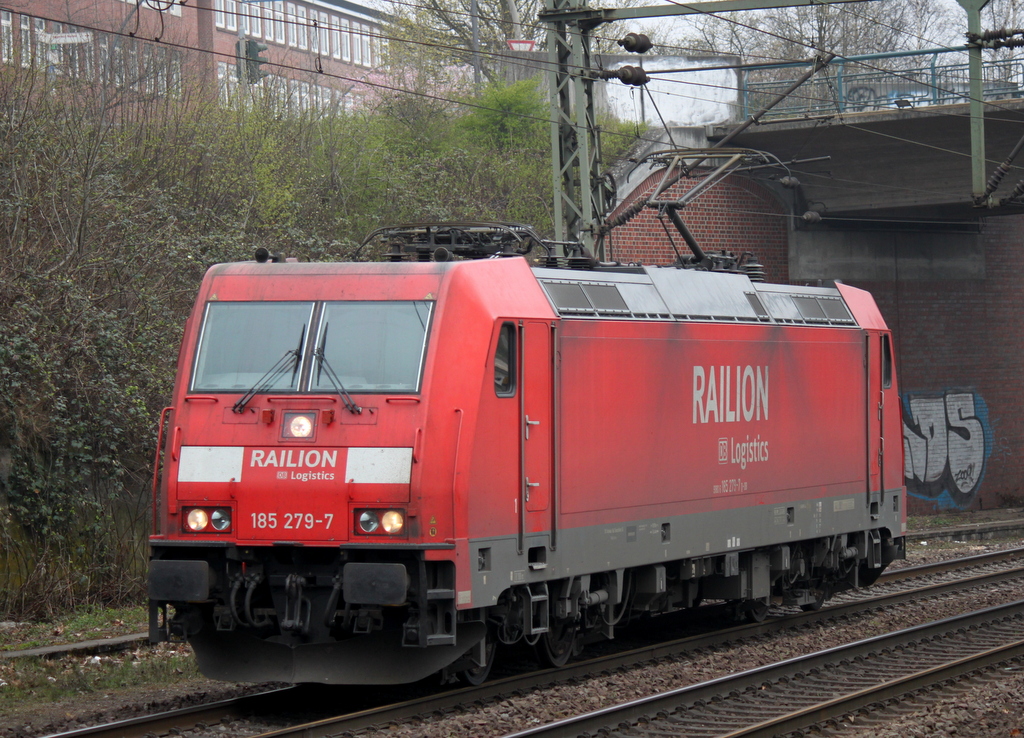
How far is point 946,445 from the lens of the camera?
28.5 meters

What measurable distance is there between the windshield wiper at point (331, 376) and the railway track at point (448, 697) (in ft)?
6.34

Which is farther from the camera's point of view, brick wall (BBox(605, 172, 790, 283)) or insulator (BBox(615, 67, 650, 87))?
brick wall (BBox(605, 172, 790, 283))

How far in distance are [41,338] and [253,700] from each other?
557 cm

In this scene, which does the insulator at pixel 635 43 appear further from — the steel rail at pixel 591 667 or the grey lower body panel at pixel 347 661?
the grey lower body panel at pixel 347 661

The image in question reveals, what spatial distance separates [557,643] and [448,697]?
163 cm

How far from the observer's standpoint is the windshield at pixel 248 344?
911 cm

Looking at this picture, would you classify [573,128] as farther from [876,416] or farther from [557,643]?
[557,643]

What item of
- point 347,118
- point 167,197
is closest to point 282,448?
point 167,197

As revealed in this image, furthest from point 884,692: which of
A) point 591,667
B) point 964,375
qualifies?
point 964,375

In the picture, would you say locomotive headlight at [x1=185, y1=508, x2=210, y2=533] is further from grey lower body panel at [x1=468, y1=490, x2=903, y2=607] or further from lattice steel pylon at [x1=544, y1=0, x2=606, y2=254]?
lattice steel pylon at [x1=544, y1=0, x2=606, y2=254]

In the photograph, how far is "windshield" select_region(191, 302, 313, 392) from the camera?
9109mm

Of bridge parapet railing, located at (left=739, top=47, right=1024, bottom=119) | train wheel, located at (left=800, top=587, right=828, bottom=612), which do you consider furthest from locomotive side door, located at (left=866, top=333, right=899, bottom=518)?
bridge parapet railing, located at (left=739, top=47, right=1024, bottom=119)

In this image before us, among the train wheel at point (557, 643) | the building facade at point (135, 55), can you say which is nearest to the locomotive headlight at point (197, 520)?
the train wheel at point (557, 643)

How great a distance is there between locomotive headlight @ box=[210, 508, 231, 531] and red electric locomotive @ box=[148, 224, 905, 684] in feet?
0.06
